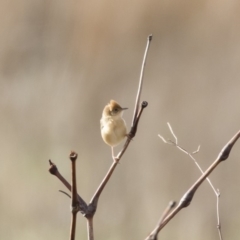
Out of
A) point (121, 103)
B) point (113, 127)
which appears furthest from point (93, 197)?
A: point (121, 103)

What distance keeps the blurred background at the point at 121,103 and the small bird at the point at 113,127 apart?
4.40ft

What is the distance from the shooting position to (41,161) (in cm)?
255

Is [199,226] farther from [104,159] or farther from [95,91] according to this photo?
[95,91]

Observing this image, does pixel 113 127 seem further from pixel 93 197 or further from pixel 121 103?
pixel 121 103

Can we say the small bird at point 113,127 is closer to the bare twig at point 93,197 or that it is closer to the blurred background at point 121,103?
the bare twig at point 93,197

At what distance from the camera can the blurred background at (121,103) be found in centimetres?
227

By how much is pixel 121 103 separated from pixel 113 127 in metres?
1.58

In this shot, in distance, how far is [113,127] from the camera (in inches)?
34.9

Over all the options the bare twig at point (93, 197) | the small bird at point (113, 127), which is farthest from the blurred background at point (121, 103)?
the bare twig at point (93, 197)


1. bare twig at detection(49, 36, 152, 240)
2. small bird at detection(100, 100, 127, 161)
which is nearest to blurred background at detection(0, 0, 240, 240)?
small bird at detection(100, 100, 127, 161)

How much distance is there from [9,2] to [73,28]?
1.34 ft

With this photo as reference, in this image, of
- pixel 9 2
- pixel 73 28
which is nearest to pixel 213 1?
pixel 73 28

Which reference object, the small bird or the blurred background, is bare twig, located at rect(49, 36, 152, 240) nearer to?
the small bird

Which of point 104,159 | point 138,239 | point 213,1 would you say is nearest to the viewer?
point 213,1
